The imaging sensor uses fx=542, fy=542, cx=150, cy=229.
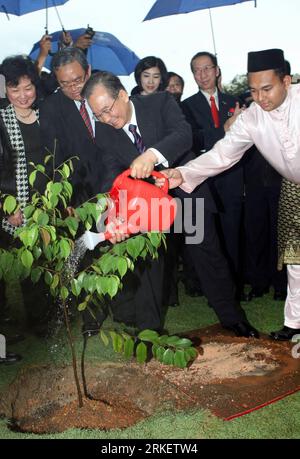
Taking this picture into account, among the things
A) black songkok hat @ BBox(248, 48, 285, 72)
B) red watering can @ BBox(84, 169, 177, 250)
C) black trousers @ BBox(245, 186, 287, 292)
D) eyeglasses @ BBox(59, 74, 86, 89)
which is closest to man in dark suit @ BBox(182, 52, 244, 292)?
black trousers @ BBox(245, 186, 287, 292)

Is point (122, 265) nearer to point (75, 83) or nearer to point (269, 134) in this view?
point (269, 134)

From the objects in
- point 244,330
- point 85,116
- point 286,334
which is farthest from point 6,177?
point 286,334

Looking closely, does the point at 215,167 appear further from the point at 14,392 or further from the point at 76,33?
the point at 76,33

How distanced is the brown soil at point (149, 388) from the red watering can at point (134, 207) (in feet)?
2.62

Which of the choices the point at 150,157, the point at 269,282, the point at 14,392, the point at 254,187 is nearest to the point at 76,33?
the point at 254,187

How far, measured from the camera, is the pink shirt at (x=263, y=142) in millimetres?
2865

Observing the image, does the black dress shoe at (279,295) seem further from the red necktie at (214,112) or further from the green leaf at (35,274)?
the green leaf at (35,274)

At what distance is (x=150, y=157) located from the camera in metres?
2.57

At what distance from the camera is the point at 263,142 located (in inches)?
118

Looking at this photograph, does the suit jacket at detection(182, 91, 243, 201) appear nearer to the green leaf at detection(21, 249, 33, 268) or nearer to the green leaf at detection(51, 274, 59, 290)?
the green leaf at detection(51, 274, 59, 290)

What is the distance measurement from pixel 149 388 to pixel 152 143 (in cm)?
134

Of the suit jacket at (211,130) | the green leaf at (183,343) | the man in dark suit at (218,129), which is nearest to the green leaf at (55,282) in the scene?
the green leaf at (183,343)

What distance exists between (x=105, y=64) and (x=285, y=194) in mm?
4432

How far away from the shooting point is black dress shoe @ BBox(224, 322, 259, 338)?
3330mm
